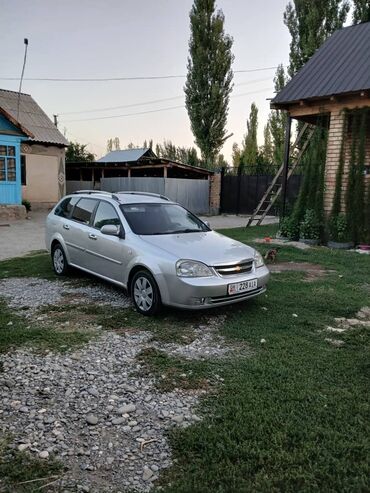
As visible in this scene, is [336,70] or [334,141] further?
[336,70]

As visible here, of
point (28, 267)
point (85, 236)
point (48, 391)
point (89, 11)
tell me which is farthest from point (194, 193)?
point (48, 391)

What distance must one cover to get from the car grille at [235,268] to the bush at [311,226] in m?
6.04

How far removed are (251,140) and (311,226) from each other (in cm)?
2580

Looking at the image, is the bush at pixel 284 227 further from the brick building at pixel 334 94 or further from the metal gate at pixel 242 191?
the metal gate at pixel 242 191

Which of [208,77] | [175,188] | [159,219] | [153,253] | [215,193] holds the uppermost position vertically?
[208,77]

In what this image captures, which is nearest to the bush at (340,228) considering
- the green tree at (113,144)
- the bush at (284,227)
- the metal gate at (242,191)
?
the bush at (284,227)

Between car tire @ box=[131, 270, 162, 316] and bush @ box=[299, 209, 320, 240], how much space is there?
6.83m

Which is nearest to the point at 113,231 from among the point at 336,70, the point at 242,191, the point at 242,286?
the point at 242,286

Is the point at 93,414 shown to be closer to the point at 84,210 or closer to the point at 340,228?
the point at 84,210

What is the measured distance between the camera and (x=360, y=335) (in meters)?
4.35

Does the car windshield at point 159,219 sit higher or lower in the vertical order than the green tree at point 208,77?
lower

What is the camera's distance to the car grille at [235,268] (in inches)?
189

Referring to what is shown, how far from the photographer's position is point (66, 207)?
7.16 m

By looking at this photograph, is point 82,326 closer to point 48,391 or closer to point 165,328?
point 165,328
